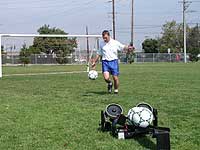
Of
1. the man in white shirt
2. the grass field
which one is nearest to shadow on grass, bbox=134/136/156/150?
the grass field

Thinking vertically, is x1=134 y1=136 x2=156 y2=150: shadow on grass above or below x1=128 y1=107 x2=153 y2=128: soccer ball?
below

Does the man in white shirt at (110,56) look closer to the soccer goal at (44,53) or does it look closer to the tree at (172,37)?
the soccer goal at (44,53)

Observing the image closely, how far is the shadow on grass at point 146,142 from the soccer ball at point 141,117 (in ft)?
0.71

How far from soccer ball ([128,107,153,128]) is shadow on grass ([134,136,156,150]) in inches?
8.5

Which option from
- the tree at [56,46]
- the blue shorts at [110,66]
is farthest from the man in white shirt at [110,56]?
the tree at [56,46]

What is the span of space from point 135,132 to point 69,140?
1.04 metres

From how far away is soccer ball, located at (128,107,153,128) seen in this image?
690 centimetres

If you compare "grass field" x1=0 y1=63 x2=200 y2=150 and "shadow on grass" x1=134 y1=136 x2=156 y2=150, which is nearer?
"shadow on grass" x1=134 y1=136 x2=156 y2=150

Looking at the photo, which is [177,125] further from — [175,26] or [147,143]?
[175,26]

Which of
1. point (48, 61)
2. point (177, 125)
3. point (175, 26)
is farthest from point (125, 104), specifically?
point (175, 26)

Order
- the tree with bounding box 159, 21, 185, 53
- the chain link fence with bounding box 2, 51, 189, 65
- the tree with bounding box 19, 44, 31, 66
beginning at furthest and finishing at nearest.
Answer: the tree with bounding box 159, 21, 185, 53 < the tree with bounding box 19, 44, 31, 66 < the chain link fence with bounding box 2, 51, 189, 65

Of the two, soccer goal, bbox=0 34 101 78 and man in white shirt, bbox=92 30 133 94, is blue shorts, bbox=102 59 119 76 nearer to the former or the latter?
man in white shirt, bbox=92 30 133 94

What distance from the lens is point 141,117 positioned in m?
6.90

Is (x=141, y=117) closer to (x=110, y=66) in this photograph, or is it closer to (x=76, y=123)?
(x=76, y=123)
